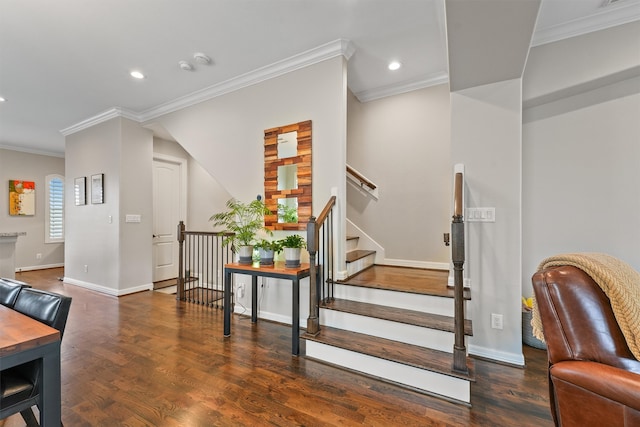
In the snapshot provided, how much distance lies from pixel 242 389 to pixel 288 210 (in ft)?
5.72

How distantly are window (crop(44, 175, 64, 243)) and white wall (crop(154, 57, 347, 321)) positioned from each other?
16.9 feet

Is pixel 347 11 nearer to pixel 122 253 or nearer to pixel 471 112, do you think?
pixel 471 112

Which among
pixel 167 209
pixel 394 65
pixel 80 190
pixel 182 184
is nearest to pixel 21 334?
pixel 394 65

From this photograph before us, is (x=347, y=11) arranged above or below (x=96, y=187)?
above

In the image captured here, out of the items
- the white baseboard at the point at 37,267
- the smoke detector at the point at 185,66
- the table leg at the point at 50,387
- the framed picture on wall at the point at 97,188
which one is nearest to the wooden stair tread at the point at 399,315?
the table leg at the point at 50,387

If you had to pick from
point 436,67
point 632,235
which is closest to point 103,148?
point 436,67

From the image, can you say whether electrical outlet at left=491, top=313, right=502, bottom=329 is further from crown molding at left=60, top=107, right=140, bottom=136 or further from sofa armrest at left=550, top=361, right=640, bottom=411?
crown molding at left=60, top=107, right=140, bottom=136

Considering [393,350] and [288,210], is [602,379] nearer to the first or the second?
[393,350]

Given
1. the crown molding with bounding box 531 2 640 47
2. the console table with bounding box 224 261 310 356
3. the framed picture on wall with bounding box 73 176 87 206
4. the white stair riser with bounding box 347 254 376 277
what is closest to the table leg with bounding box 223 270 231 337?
the console table with bounding box 224 261 310 356

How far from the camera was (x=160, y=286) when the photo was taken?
4816 mm

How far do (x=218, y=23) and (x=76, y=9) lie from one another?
3.74 feet

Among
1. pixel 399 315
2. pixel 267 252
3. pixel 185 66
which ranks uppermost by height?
pixel 185 66

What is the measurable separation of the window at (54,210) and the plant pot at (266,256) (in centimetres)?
721

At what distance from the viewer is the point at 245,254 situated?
9.36ft
